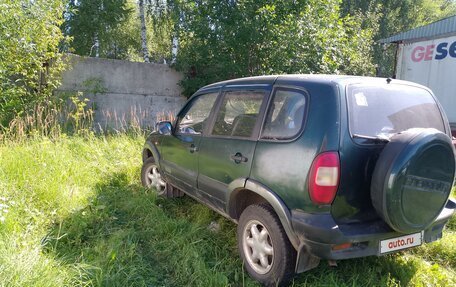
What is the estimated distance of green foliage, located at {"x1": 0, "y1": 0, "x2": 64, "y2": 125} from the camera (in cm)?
567

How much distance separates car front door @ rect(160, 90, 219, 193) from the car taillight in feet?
5.12

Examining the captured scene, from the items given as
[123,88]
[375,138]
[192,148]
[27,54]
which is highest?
[27,54]

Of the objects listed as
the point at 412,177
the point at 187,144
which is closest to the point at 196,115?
the point at 187,144

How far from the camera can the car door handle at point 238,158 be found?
275cm

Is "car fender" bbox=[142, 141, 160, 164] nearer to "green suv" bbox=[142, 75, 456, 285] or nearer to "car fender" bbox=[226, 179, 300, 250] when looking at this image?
"green suv" bbox=[142, 75, 456, 285]

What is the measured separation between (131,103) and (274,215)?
7198mm

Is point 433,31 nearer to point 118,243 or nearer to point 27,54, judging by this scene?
point 118,243

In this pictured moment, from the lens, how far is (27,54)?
612 cm

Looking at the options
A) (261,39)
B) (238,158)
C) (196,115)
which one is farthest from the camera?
(261,39)

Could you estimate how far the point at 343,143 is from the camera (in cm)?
217

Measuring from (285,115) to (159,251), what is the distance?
1.78 metres

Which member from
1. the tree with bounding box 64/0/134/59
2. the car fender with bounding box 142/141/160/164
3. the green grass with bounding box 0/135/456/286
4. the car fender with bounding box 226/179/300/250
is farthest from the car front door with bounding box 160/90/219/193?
the tree with bounding box 64/0/134/59

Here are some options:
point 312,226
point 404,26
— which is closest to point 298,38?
point 312,226

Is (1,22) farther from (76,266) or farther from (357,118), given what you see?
(357,118)
